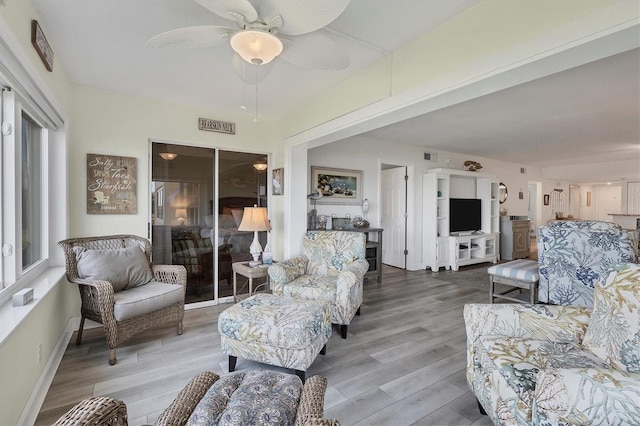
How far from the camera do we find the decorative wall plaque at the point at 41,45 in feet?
6.05

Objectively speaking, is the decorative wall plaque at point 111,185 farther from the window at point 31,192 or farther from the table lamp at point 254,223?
the table lamp at point 254,223

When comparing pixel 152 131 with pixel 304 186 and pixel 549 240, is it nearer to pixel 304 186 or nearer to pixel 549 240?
pixel 304 186

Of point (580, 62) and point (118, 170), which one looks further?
point (118, 170)

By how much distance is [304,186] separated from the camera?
3.99 meters

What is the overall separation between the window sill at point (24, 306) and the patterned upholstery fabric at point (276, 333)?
3.53 ft

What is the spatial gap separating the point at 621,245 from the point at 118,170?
482cm

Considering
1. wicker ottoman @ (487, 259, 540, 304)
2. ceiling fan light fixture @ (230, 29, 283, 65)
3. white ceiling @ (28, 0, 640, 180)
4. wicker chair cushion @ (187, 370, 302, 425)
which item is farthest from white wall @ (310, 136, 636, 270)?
wicker chair cushion @ (187, 370, 302, 425)

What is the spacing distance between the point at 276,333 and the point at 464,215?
546 centimetres

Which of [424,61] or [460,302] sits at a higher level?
[424,61]

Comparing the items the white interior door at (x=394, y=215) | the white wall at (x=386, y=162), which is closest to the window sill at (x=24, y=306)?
the white wall at (x=386, y=162)

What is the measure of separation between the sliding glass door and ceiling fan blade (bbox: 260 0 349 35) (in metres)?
2.50

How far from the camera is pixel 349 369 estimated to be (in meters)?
2.29

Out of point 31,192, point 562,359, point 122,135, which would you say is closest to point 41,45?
point 31,192

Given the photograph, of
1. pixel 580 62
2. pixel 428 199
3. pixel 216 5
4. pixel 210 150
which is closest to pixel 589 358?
pixel 580 62
